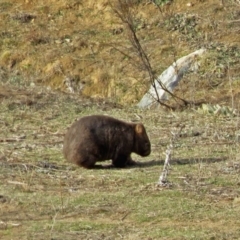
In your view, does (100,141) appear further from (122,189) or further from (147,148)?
(122,189)

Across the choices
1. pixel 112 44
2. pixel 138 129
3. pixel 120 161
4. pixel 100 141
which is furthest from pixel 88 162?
pixel 112 44

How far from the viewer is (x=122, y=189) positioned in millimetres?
8680

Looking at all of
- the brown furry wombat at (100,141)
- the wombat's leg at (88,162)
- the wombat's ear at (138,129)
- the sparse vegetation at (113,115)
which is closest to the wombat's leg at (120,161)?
the brown furry wombat at (100,141)

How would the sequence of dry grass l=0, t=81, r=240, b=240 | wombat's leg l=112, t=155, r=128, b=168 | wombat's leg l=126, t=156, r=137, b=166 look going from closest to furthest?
dry grass l=0, t=81, r=240, b=240, wombat's leg l=112, t=155, r=128, b=168, wombat's leg l=126, t=156, r=137, b=166

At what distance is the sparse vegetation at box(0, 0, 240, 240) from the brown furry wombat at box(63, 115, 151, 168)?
16 centimetres

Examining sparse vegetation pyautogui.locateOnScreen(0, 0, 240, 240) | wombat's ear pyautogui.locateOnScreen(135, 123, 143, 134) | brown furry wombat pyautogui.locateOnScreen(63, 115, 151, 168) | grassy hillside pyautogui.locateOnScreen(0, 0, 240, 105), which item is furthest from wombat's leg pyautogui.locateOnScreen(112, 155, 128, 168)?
grassy hillside pyautogui.locateOnScreen(0, 0, 240, 105)

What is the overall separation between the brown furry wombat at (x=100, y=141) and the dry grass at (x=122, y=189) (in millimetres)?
156

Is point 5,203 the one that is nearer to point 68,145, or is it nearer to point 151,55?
point 68,145

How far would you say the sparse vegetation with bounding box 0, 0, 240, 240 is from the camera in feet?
25.0

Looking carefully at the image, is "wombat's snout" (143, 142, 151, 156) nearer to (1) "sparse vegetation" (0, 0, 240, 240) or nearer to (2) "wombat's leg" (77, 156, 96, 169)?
(1) "sparse vegetation" (0, 0, 240, 240)

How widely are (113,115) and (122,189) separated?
5.07 m

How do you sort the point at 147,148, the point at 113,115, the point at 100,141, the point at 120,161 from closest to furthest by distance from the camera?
the point at 100,141 < the point at 120,161 < the point at 147,148 < the point at 113,115

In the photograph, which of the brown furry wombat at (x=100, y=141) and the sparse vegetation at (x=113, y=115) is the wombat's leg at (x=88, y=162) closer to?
the brown furry wombat at (x=100, y=141)

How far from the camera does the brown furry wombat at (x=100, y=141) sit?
9758 mm
